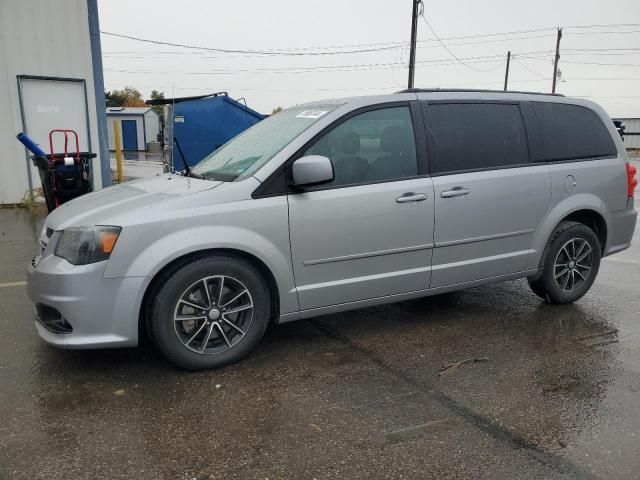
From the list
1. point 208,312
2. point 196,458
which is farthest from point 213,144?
point 196,458

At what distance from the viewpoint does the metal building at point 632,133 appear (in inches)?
2115

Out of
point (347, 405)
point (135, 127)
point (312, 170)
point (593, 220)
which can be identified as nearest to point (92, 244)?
point (312, 170)

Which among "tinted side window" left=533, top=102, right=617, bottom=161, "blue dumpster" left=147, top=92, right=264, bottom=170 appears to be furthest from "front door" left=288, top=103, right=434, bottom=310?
"blue dumpster" left=147, top=92, right=264, bottom=170

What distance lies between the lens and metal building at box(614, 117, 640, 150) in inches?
2115

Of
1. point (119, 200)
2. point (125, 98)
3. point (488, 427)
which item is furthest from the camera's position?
point (125, 98)

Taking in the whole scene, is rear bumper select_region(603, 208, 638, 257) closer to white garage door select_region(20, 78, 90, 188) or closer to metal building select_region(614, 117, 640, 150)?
white garage door select_region(20, 78, 90, 188)

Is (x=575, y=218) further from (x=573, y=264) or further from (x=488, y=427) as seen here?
(x=488, y=427)

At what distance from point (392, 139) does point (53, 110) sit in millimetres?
8915

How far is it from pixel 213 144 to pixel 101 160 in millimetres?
2410

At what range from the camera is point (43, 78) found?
10531 mm

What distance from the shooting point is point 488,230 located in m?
4.36

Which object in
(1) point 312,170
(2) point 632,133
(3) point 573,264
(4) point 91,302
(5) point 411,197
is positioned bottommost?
(3) point 573,264

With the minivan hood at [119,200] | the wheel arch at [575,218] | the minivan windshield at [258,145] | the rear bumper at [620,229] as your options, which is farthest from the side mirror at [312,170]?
the rear bumper at [620,229]

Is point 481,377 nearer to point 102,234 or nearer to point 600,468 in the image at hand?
point 600,468
